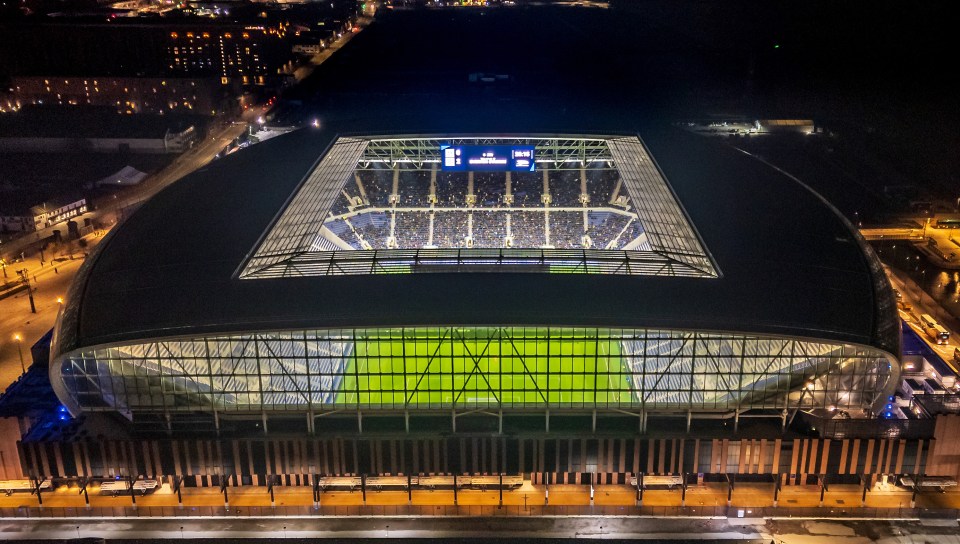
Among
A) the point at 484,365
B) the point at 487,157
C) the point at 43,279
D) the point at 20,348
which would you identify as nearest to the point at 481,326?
the point at 484,365

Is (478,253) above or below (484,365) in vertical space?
above

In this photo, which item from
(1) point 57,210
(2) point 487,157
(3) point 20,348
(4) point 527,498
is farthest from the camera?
(1) point 57,210

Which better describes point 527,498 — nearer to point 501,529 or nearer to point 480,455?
point 501,529

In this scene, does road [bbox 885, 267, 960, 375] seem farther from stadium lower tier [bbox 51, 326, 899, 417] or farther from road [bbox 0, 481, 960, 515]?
stadium lower tier [bbox 51, 326, 899, 417]

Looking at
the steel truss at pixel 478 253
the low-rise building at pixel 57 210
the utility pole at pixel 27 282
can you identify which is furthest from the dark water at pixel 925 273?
the low-rise building at pixel 57 210

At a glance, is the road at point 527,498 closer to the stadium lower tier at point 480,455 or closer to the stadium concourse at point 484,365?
the stadium concourse at point 484,365

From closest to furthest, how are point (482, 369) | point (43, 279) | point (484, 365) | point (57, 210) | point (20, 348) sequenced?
point (484, 365), point (482, 369), point (20, 348), point (43, 279), point (57, 210)

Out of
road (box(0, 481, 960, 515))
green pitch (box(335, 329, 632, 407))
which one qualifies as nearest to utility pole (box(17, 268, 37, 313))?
road (box(0, 481, 960, 515))
